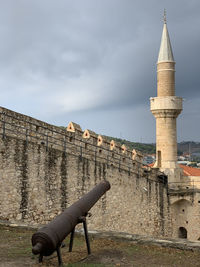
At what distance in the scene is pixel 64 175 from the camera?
456 inches

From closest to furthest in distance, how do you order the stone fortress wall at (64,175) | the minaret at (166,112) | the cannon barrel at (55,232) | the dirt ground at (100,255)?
the cannon barrel at (55,232) < the dirt ground at (100,255) < the stone fortress wall at (64,175) < the minaret at (166,112)

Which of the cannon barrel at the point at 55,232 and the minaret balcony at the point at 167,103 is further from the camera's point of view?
the minaret balcony at the point at 167,103

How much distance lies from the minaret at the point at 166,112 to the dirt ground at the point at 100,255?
56.2 ft

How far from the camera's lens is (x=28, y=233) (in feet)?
24.0

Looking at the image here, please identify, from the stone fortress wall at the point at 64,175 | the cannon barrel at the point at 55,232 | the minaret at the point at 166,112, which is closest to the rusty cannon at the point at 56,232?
the cannon barrel at the point at 55,232

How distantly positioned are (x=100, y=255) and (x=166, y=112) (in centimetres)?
1913

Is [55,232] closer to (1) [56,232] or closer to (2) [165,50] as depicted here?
(1) [56,232]

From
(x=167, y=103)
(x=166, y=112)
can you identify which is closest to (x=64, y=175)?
(x=167, y=103)

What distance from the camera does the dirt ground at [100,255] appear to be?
17.4ft

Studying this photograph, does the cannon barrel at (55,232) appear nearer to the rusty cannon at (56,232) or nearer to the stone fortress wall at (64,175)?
the rusty cannon at (56,232)

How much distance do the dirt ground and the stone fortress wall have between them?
2.40 m

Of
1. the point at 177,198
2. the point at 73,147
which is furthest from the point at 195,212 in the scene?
the point at 73,147

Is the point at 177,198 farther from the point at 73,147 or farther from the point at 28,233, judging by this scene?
the point at 28,233

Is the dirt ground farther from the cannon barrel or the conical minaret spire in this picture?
the conical minaret spire
